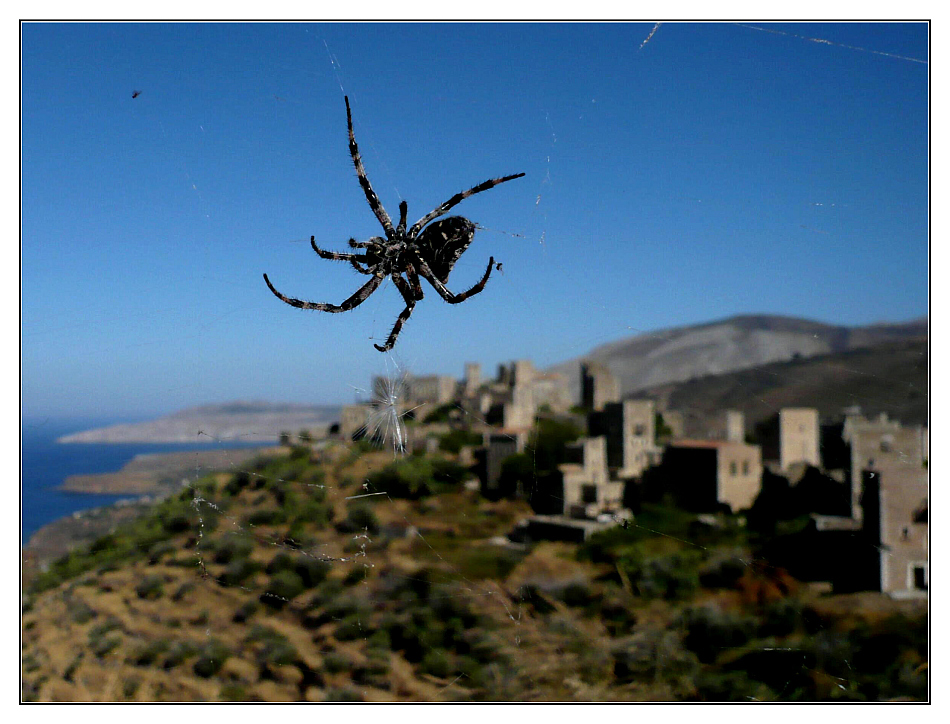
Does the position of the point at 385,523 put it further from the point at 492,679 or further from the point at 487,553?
the point at 492,679

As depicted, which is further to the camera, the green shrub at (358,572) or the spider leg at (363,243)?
the green shrub at (358,572)

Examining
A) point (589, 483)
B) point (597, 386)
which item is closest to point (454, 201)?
point (589, 483)

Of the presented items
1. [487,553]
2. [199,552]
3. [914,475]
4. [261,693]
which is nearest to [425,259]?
[199,552]

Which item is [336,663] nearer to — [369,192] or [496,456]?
[496,456]

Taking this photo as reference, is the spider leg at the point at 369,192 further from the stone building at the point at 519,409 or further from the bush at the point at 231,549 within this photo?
the stone building at the point at 519,409

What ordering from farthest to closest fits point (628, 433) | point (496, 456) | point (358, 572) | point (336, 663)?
1. point (628, 433)
2. point (496, 456)
3. point (336, 663)
4. point (358, 572)

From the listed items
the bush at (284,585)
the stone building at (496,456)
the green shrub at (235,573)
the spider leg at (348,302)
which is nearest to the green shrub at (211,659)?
the bush at (284,585)
